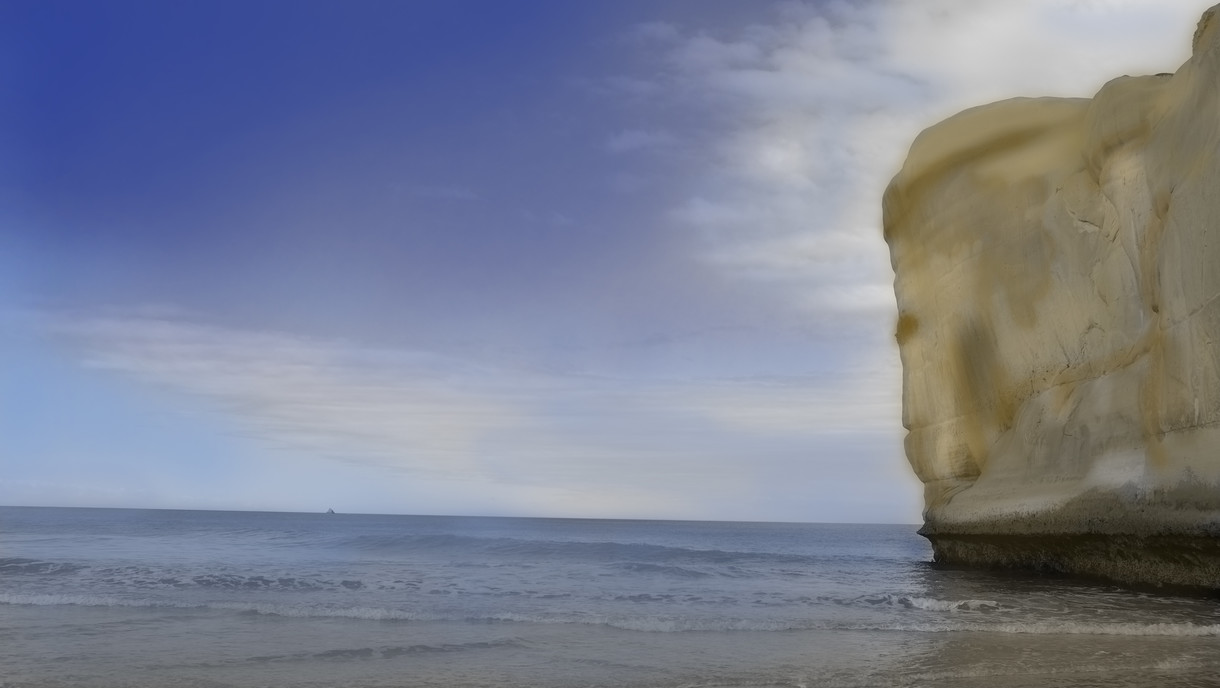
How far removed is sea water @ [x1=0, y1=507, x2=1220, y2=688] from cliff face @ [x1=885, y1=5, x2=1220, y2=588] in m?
1.17

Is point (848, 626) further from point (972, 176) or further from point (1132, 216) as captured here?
point (972, 176)

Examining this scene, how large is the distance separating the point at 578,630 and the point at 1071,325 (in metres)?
11.2

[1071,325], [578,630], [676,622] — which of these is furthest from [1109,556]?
[578,630]

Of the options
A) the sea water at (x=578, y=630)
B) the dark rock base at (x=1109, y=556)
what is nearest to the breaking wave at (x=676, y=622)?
the sea water at (x=578, y=630)

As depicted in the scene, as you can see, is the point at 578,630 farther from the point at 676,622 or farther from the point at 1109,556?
the point at 1109,556

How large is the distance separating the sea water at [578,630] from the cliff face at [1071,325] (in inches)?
46.0

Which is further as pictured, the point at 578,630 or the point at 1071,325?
the point at 1071,325

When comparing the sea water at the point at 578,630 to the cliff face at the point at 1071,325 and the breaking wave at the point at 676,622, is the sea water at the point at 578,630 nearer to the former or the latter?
the breaking wave at the point at 676,622

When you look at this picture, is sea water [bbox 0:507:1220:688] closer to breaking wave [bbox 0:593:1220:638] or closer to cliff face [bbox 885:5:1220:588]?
breaking wave [bbox 0:593:1220:638]

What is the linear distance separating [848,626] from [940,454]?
37.9 feet

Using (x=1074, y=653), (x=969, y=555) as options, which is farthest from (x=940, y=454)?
(x=1074, y=653)

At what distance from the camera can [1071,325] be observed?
54.6ft

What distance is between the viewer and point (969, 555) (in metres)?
19.7

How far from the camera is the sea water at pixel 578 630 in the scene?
7.82 metres
